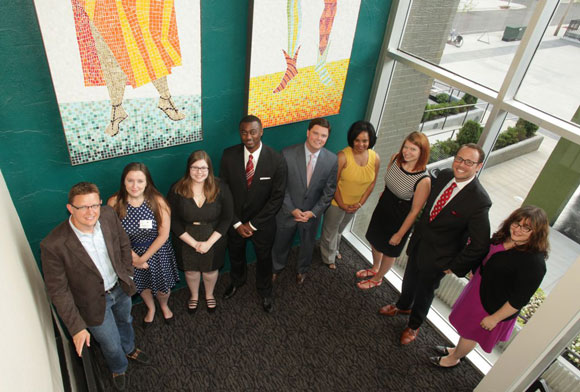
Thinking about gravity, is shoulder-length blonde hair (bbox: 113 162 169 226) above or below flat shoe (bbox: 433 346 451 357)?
above

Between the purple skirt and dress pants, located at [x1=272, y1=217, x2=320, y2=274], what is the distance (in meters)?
1.42

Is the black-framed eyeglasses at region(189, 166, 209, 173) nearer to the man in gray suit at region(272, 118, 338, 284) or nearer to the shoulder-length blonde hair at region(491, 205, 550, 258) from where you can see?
the man in gray suit at region(272, 118, 338, 284)

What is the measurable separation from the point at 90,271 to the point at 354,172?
7.32 feet

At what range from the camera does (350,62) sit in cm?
372

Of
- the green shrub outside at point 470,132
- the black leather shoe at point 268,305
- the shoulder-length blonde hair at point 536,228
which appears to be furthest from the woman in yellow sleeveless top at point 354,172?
the shoulder-length blonde hair at point 536,228

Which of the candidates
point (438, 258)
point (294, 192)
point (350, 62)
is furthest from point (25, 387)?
point (350, 62)

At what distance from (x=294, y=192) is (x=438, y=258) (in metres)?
1.29

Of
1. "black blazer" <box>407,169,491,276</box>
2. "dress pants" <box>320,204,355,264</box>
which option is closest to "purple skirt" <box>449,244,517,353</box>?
"black blazer" <box>407,169,491,276</box>

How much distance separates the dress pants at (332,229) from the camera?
4070 mm

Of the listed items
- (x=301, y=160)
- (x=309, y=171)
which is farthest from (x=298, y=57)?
(x=309, y=171)

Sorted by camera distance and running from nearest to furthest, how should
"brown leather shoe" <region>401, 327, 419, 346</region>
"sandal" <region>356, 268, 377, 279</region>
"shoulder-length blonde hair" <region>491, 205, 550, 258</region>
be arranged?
"shoulder-length blonde hair" <region>491, 205, 550, 258</region> → "brown leather shoe" <region>401, 327, 419, 346</region> → "sandal" <region>356, 268, 377, 279</region>

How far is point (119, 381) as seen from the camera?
10.2 ft

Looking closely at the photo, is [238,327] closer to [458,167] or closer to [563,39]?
[458,167]

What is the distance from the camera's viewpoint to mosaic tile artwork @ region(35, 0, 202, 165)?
7.75 ft
